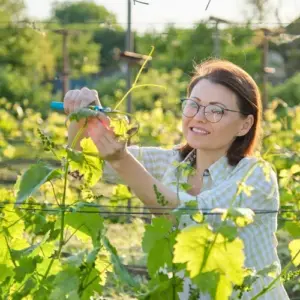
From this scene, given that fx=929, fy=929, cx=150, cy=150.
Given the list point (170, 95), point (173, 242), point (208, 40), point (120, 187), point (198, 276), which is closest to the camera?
point (198, 276)

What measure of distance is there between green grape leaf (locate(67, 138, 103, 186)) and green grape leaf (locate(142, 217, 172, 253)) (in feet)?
0.46

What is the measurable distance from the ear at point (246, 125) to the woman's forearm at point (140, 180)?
1.39ft

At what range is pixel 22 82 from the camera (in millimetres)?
20156

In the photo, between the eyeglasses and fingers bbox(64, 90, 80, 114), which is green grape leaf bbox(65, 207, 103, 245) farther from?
the eyeglasses

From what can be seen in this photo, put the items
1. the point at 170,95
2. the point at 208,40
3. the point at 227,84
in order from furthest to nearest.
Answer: the point at 208,40 < the point at 170,95 < the point at 227,84

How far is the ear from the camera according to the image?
84.6 inches

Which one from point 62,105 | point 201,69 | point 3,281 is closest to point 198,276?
point 3,281

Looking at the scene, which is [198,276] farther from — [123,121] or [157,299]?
[123,121]

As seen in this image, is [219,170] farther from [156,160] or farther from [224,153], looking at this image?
[156,160]

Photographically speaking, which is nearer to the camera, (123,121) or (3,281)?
(123,121)

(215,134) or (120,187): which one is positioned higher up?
(215,134)

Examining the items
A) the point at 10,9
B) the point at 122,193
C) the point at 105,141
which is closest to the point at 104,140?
the point at 105,141

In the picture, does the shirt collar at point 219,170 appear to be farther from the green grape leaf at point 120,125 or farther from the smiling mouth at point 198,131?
the green grape leaf at point 120,125

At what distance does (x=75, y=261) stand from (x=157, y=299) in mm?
149
